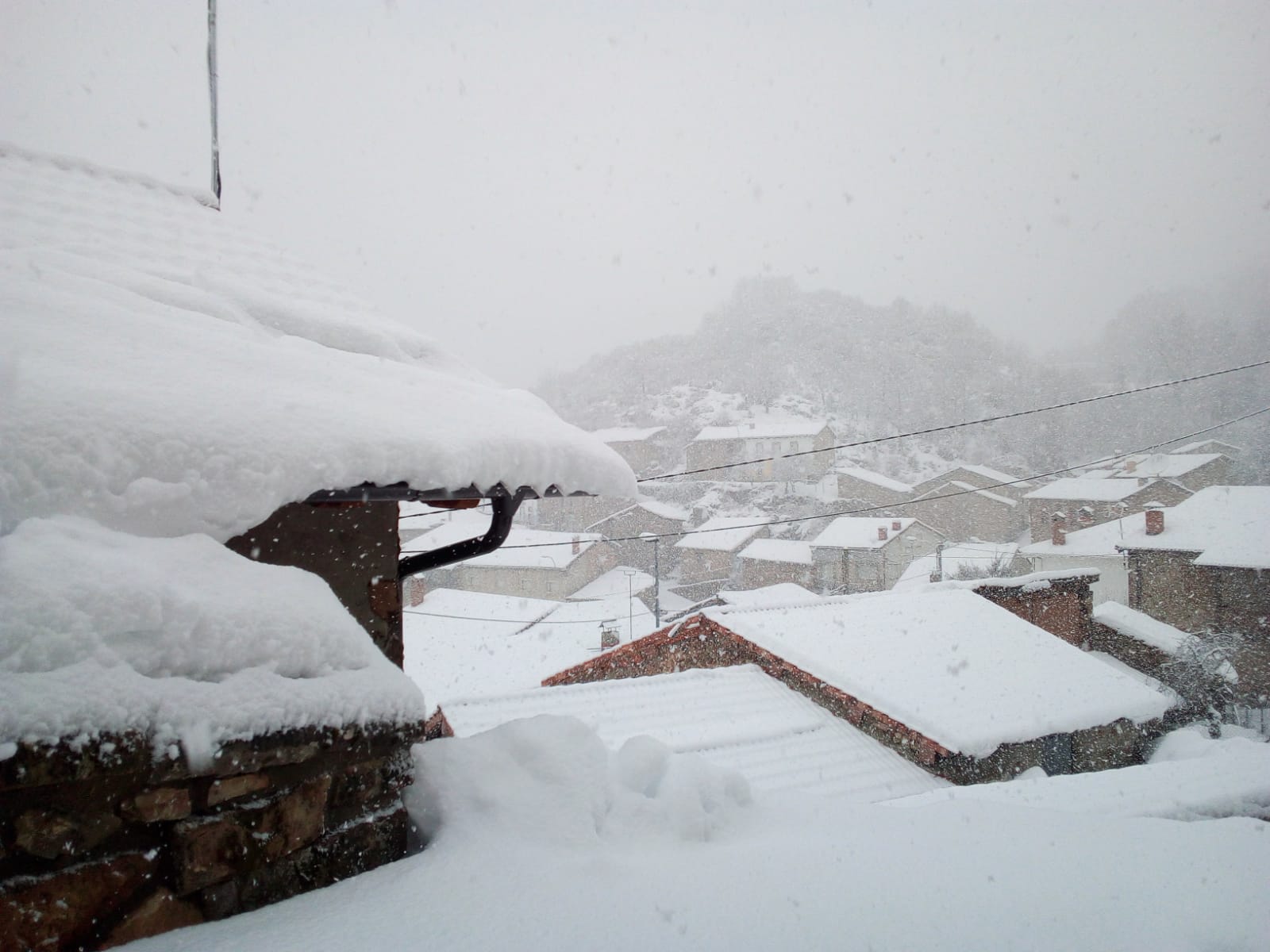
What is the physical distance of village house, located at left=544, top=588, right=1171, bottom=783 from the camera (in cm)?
606

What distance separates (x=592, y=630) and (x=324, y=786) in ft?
68.9

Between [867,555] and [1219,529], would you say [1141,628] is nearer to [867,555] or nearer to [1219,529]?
[1219,529]

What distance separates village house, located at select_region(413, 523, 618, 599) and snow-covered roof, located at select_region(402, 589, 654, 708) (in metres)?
1.36

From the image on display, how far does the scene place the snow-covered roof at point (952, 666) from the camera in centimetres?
621

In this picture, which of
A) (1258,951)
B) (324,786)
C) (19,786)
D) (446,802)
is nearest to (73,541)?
(19,786)

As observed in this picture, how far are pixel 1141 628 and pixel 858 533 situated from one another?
14.1 metres

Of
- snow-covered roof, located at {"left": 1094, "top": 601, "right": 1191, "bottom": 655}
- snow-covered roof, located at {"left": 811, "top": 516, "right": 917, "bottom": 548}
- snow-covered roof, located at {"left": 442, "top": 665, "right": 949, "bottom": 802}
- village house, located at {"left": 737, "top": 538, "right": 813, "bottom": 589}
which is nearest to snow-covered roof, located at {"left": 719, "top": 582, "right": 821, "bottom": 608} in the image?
village house, located at {"left": 737, "top": 538, "right": 813, "bottom": 589}

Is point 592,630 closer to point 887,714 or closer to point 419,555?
point 887,714

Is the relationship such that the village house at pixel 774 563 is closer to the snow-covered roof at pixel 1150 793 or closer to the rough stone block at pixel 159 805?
the snow-covered roof at pixel 1150 793

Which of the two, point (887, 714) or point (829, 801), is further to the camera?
point (887, 714)

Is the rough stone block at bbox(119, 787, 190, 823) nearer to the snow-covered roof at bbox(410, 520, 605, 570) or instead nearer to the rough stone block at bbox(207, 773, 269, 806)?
the rough stone block at bbox(207, 773, 269, 806)

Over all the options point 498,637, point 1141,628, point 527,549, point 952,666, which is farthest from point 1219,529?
point 527,549

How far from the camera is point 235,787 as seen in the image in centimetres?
145

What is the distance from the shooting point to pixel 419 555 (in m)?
2.90
